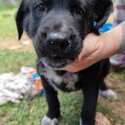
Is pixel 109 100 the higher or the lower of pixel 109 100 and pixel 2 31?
the higher

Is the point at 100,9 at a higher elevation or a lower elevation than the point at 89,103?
higher

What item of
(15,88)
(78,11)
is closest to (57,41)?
(78,11)

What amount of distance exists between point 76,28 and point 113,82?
150cm

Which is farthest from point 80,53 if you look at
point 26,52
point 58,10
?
point 26,52

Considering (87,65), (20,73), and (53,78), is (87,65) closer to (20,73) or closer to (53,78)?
(53,78)

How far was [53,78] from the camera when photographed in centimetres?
245

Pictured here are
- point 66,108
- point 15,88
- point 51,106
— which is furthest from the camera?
point 15,88

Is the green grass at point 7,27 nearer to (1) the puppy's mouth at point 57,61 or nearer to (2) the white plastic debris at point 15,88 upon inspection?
(2) the white plastic debris at point 15,88

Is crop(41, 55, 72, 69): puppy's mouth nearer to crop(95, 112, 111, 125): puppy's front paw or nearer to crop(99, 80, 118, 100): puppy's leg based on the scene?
crop(95, 112, 111, 125): puppy's front paw

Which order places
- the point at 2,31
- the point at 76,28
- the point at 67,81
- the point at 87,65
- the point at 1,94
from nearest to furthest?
the point at 76,28 < the point at 87,65 < the point at 67,81 < the point at 1,94 < the point at 2,31

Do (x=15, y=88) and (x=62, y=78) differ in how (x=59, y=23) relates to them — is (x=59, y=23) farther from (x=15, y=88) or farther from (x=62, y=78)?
(x=15, y=88)

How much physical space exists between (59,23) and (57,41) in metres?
0.17

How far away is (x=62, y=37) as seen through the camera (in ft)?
5.94

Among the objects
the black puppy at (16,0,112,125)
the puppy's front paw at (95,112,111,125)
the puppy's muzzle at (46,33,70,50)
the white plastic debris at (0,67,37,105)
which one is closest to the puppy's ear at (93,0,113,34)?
the black puppy at (16,0,112,125)
